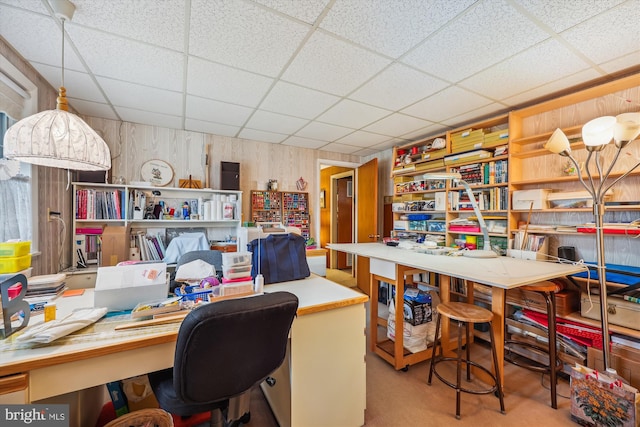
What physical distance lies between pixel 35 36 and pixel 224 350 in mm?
2261

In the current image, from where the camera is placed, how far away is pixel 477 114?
2785mm

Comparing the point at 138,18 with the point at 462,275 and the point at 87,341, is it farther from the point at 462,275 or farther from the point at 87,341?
the point at 462,275

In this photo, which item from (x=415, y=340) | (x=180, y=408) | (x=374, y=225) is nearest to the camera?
(x=180, y=408)

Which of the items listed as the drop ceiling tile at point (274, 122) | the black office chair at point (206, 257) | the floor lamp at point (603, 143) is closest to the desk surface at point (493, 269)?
the floor lamp at point (603, 143)

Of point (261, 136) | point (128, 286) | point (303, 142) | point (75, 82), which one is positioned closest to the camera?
point (128, 286)

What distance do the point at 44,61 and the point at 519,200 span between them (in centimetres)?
414

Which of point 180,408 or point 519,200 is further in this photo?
point 519,200

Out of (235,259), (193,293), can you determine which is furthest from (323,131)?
(193,293)

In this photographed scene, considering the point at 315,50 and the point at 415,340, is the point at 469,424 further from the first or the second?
the point at 315,50

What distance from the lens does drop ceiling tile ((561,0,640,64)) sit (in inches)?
54.6

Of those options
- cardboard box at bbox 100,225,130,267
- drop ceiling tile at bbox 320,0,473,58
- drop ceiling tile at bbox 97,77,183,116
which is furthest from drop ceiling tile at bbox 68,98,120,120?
drop ceiling tile at bbox 320,0,473,58

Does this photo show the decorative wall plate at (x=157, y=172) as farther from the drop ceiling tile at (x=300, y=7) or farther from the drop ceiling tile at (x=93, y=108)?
the drop ceiling tile at (x=300, y=7)

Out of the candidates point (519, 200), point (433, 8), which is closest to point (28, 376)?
point (433, 8)

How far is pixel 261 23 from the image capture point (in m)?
1.49
